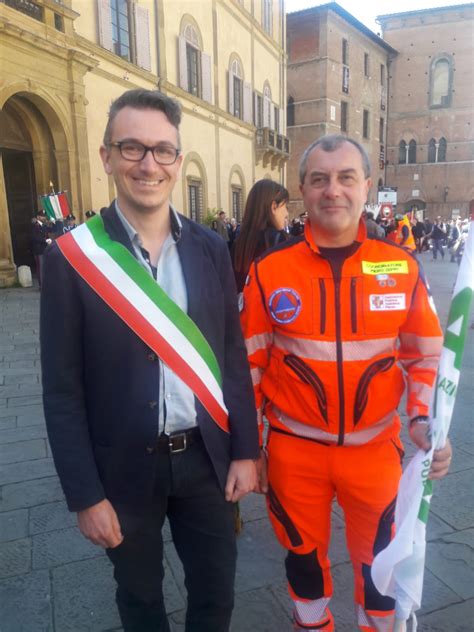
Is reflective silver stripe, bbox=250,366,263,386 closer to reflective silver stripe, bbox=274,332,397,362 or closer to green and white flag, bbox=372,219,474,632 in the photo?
reflective silver stripe, bbox=274,332,397,362

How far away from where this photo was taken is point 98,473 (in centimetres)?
154

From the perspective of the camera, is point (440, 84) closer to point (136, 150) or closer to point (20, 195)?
point (20, 195)

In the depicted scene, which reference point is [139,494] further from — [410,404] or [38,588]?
[38,588]

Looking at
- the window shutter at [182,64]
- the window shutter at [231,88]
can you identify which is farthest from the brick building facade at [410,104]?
the window shutter at [182,64]

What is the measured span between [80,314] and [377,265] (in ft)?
3.36

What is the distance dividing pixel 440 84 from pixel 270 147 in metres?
24.6

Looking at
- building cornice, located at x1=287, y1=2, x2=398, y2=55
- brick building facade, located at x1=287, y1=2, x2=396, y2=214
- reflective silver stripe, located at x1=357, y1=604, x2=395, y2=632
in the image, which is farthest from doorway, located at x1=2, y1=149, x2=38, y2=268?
building cornice, located at x1=287, y1=2, x2=398, y2=55

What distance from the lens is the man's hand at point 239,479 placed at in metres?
1.68

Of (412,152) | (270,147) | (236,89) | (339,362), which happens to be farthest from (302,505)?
(412,152)

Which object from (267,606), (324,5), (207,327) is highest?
(324,5)

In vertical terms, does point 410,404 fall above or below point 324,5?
below

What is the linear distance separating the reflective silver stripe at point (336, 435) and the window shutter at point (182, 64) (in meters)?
17.6

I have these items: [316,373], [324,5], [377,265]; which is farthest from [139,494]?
[324,5]

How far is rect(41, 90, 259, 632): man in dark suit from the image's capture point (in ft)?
4.83
